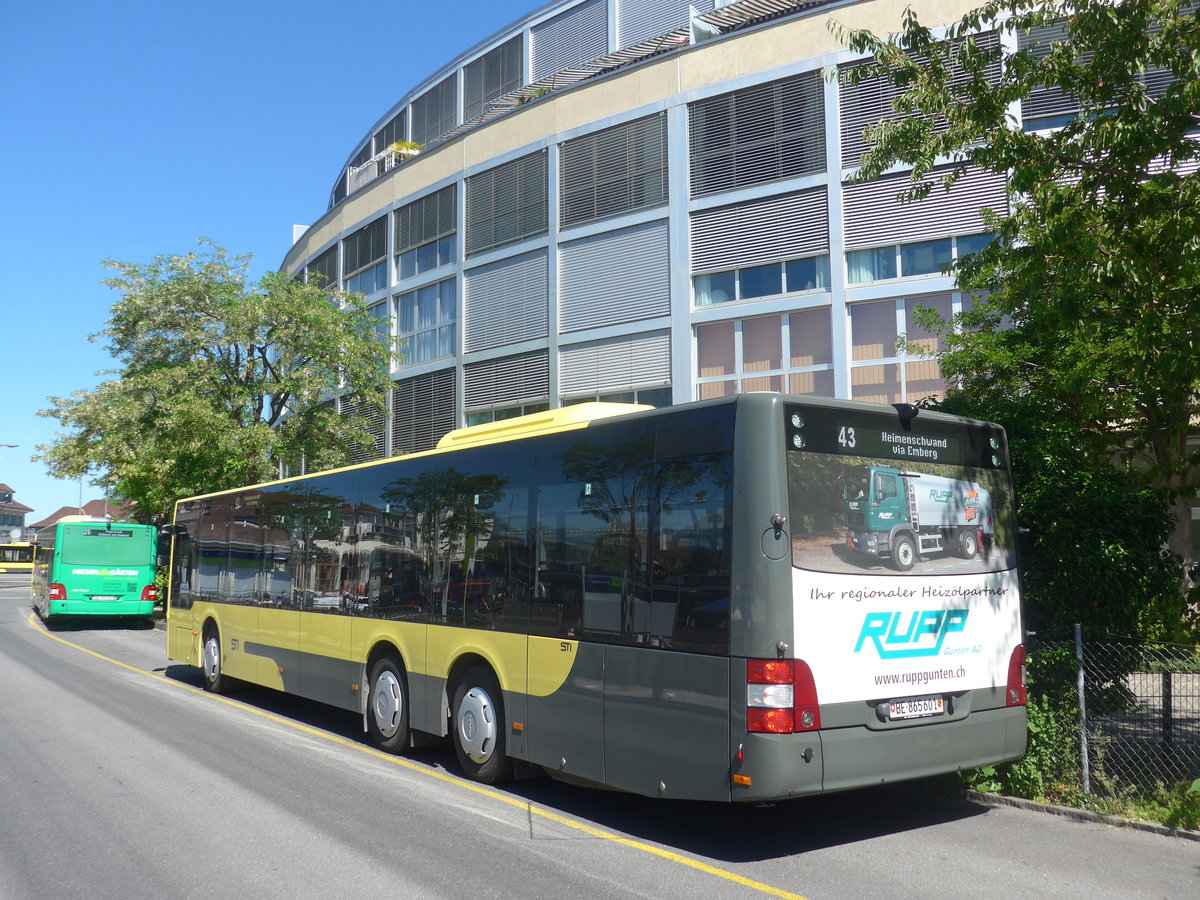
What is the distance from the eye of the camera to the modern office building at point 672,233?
2264 cm

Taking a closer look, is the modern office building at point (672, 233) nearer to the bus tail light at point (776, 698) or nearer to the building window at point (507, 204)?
the building window at point (507, 204)

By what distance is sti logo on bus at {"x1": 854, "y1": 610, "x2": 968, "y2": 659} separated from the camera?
655 cm

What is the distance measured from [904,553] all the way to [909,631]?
20.0 inches

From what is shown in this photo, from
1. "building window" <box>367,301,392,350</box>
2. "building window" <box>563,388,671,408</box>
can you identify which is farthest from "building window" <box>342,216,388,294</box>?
"building window" <box>563,388,671,408</box>

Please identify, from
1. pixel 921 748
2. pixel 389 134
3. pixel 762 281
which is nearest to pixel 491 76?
pixel 389 134

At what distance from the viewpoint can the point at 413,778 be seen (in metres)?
8.75

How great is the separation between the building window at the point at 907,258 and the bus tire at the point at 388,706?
15909 mm

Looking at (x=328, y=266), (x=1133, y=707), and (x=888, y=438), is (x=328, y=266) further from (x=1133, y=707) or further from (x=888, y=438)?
(x=1133, y=707)

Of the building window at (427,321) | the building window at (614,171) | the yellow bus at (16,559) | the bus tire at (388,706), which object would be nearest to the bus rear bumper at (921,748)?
the bus tire at (388,706)

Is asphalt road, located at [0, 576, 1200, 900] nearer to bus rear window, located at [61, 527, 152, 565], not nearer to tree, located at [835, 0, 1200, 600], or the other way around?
tree, located at [835, 0, 1200, 600]

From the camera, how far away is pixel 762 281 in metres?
24.1

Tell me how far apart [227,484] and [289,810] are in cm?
2018

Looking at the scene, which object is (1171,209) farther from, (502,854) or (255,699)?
(255,699)

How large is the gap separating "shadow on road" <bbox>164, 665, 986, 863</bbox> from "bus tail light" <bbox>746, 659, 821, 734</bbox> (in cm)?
95
